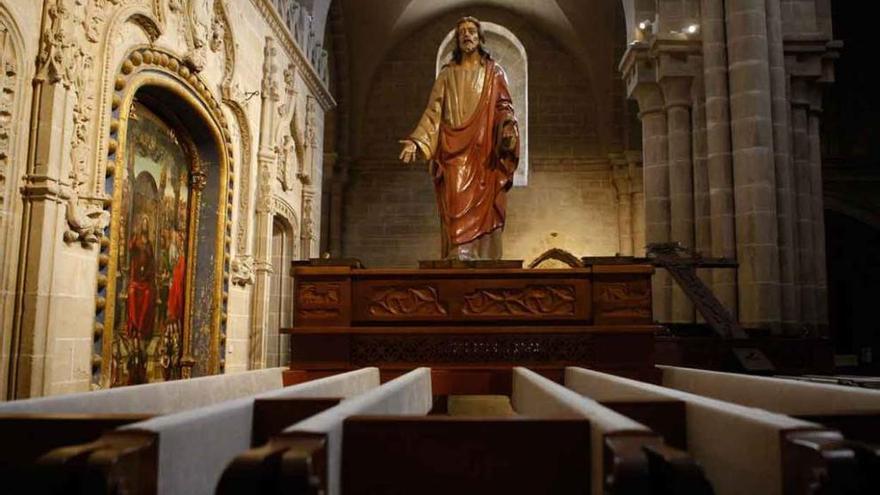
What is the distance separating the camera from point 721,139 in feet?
29.7

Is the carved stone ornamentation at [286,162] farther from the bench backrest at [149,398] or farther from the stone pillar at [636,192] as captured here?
the stone pillar at [636,192]

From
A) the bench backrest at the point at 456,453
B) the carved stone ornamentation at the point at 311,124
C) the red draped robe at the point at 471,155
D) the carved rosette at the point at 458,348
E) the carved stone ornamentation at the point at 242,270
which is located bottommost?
the bench backrest at the point at 456,453

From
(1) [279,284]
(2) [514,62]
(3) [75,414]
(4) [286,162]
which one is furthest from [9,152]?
(2) [514,62]

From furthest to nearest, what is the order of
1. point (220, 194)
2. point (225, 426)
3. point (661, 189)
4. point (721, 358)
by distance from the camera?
point (661, 189) → point (220, 194) → point (721, 358) → point (225, 426)

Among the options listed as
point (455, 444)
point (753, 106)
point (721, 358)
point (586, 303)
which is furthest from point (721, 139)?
point (455, 444)

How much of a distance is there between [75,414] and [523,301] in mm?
3023

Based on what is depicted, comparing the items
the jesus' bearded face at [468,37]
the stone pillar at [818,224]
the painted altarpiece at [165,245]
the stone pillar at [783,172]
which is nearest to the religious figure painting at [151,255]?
the painted altarpiece at [165,245]

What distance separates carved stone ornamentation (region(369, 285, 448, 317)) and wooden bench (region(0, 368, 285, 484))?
4.45 feet

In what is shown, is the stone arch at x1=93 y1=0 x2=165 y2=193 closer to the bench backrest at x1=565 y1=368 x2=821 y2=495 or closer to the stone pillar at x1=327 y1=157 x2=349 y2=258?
the bench backrest at x1=565 y1=368 x2=821 y2=495

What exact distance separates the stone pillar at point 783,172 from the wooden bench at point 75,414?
7.47 metres

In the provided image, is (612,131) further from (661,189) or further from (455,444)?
(455,444)

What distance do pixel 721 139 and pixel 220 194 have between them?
20.8ft

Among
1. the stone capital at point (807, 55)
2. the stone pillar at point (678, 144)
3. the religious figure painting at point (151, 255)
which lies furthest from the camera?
the stone pillar at point (678, 144)

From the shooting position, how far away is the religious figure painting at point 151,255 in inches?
267
